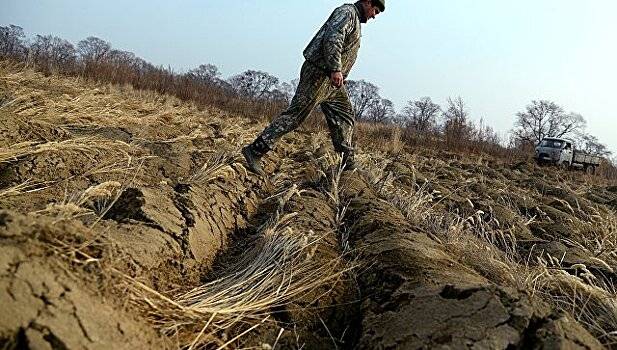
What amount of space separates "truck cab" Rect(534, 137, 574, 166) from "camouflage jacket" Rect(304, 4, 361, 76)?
65.0ft

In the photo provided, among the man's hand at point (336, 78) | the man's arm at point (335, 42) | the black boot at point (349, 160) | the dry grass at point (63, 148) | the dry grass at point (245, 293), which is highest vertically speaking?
the man's arm at point (335, 42)

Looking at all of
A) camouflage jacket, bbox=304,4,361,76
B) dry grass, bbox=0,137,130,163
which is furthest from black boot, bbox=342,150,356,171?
dry grass, bbox=0,137,130,163

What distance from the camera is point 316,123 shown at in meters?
17.6

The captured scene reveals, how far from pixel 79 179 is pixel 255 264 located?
5.73ft

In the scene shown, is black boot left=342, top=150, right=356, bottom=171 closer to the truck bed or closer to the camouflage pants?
the camouflage pants

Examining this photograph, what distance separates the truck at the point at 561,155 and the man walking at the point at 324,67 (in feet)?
64.8

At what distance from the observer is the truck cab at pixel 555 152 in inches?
869

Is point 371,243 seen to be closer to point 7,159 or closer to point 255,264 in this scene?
point 255,264

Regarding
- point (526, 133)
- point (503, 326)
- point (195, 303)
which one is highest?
point (526, 133)

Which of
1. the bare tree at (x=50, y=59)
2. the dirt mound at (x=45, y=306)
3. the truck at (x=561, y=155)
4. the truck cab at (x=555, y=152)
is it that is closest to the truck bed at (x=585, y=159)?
the truck at (x=561, y=155)

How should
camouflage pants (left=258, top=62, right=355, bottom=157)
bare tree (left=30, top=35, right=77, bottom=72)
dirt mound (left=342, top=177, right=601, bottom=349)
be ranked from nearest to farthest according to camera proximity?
dirt mound (left=342, top=177, right=601, bottom=349) < camouflage pants (left=258, top=62, right=355, bottom=157) < bare tree (left=30, top=35, right=77, bottom=72)

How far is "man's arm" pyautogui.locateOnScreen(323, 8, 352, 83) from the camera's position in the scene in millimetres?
4359

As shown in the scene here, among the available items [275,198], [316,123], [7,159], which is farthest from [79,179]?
[316,123]

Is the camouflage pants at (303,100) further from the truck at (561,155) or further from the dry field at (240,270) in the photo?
the truck at (561,155)
